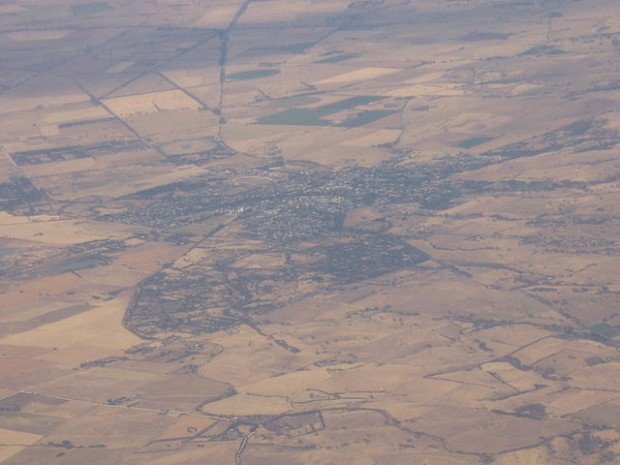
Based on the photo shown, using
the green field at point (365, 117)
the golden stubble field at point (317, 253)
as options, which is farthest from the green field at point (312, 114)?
the green field at point (365, 117)

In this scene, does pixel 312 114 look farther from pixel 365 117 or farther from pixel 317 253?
pixel 317 253

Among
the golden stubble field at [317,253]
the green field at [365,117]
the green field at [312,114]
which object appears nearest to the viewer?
the golden stubble field at [317,253]

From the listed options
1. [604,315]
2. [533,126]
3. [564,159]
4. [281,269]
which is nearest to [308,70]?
[533,126]

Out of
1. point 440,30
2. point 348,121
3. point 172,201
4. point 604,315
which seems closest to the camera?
point 604,315

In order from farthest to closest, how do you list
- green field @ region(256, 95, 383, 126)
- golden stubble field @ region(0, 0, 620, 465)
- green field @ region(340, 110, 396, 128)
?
green field @ region(256, 95, 383, 126), green field @ region(340, 110, 396, 128), golden stubble field @ region(0, 0, 620, 465)

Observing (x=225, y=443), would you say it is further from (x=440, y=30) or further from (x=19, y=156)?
(x=440, y=30)

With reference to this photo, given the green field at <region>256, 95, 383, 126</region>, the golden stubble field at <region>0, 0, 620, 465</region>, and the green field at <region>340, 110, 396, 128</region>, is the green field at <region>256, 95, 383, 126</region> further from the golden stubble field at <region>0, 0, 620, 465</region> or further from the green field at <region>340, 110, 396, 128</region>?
the green field at <region>340, 110, 396, 128</region>

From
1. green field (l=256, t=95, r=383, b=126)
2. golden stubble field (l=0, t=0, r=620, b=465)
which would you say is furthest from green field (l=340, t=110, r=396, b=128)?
green field (l=256, t=95, r=383, b=126)

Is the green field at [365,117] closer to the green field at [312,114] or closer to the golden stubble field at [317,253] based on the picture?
the golden stubble field at [317,253]
